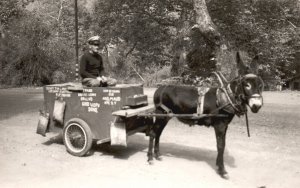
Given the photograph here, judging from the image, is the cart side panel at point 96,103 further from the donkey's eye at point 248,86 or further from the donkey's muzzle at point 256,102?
the donkey's muzzle at point 256,102

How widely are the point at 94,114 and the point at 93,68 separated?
112 cm

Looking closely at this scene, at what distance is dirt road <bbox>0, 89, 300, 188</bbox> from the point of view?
21.2ft

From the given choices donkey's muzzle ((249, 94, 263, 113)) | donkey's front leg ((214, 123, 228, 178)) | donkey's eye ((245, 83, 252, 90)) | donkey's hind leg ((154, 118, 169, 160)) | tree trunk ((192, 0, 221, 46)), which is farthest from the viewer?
tree trunk ((192, 0, 221, 46))

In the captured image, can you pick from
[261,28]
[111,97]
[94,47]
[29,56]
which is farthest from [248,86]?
[29,56]

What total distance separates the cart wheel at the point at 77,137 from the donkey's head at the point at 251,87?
3310 mm

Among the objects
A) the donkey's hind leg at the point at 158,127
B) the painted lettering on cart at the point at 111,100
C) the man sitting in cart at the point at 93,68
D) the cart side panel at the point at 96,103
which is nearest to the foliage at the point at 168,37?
the man sitting in cart at the point at 93,68

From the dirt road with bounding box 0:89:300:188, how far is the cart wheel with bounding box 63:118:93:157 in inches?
7.0

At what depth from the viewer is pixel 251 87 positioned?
6.40 metres

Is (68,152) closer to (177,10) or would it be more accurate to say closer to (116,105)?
(116,105)

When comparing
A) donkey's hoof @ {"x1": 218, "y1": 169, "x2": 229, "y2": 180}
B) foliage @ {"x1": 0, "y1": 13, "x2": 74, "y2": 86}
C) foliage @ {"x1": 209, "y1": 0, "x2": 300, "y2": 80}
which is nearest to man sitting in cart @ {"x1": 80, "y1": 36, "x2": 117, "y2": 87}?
donkey's hoof @ {"x1": 218, "y1": 169, "x2": 229, "y2": 180}

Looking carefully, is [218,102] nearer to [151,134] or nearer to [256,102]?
[256,102]

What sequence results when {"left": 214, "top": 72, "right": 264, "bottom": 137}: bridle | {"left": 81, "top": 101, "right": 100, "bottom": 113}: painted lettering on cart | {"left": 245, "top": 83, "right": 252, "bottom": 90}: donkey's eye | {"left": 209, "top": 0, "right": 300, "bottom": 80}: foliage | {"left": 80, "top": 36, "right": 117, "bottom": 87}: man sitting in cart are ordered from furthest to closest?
{"left": 209, "top": 0, "right": 300, "bottom": 80}: foliage
{"left": 80, "top": 36, "right": 117, "bottom": 87}: man sitting in cart
{"left": 81, "top": 101, "right": 100, "bottom": 113}: painted lettering on cart
{"left": 214, "top": 72, "right": 264, "bottom": 137}: bridle
{"left": 245, "top": 83, "right": 252, "bottom": 90}: donkey's eye

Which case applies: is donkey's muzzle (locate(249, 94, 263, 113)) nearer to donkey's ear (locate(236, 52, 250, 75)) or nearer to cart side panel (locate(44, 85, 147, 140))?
donkey's ear (locate(236, 52, 250, 75))

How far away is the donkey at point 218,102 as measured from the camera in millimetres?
6452
